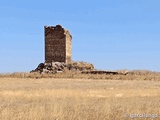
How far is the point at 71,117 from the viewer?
1015 centimetres

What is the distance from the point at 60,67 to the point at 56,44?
5.62 m

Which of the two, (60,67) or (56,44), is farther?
(56,44)

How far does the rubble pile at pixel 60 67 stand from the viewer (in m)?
51.6

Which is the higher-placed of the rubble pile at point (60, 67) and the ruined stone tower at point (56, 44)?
the ruined stone tower at point (56, 44)

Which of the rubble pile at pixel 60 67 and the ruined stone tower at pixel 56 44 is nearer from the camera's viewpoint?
Answer: the rubble pile at pixel 60 67

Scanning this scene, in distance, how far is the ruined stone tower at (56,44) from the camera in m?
56.3

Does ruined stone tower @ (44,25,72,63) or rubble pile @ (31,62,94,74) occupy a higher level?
ruined stone tower @ (44,25,72,63)

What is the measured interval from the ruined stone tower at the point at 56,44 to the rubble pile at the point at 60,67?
219cm

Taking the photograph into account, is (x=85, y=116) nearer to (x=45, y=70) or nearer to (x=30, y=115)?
(x=30, y=115)

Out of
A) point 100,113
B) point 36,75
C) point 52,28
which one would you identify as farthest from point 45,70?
point 100,113

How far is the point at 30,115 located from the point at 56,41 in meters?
47.2

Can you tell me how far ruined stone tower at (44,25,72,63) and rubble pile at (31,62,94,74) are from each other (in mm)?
2189

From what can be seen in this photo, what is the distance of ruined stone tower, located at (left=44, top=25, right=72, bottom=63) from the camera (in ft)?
185

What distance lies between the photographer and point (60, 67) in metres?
52.7
